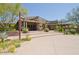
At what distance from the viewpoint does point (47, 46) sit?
5.63 metres

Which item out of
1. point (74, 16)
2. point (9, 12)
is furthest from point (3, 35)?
point (74, 16)

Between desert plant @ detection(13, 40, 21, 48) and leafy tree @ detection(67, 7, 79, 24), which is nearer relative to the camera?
desert plant @ detection(13, 40, 21, 48)

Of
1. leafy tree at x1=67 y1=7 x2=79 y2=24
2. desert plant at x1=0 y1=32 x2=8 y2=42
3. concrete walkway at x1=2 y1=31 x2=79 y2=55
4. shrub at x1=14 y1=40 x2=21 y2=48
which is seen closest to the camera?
concrete walkway at x1=2 y1=31 x2=79 y2=55

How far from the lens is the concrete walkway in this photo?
5234 millimetres

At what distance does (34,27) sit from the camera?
258 inches

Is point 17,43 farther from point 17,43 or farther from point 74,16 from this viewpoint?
point 74,16

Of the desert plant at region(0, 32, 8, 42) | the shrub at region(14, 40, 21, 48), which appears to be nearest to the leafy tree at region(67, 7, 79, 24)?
the shrub at region(14, 40, 21, 48)

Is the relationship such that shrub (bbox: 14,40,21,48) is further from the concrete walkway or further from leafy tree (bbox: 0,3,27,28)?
leafy tree (bbox: 0,3,27,28)

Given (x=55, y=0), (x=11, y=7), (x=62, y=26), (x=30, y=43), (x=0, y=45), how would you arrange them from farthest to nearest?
(x=62, y=26) → (x=11, y=7) → (x=30, y=43) → (x=0, y=45) → (x=55, y=0)

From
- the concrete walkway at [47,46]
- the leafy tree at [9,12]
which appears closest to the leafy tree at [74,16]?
the concrete walkway at [47,46]

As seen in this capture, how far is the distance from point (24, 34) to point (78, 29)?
178 centimetres

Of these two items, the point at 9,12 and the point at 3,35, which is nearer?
the point at 3,35

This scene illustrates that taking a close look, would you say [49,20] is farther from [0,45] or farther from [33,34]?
[0,45]
